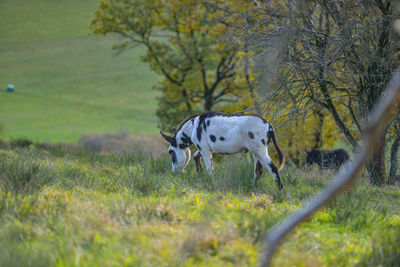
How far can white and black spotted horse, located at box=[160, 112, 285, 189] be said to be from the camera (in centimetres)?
788

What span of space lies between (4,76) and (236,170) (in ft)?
232

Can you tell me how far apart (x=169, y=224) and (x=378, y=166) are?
7.52 m

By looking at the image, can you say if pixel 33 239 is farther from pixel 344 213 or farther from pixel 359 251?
pixel 344 213

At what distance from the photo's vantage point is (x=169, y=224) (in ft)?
16.1

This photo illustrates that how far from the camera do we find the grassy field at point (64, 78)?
5667cm

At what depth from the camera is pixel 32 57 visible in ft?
252

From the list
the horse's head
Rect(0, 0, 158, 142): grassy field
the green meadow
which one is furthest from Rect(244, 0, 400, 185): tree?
Rect(0, 0, 158, 142): grassy field

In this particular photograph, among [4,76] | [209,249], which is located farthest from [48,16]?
[209,249]

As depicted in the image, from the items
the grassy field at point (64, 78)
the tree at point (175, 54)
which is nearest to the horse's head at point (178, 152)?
the tree at point (175, 54)

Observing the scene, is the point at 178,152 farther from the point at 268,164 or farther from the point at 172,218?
the point at 172,218

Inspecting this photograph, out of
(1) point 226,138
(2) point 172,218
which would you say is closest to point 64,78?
(1) point 226,138

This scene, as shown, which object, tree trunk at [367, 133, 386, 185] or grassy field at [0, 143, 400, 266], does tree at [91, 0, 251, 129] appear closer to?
tree trunk at [367, 133, 386, 185]

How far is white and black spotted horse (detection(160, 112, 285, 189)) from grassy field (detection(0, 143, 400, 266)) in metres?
0.79

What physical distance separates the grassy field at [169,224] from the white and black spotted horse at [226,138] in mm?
793
